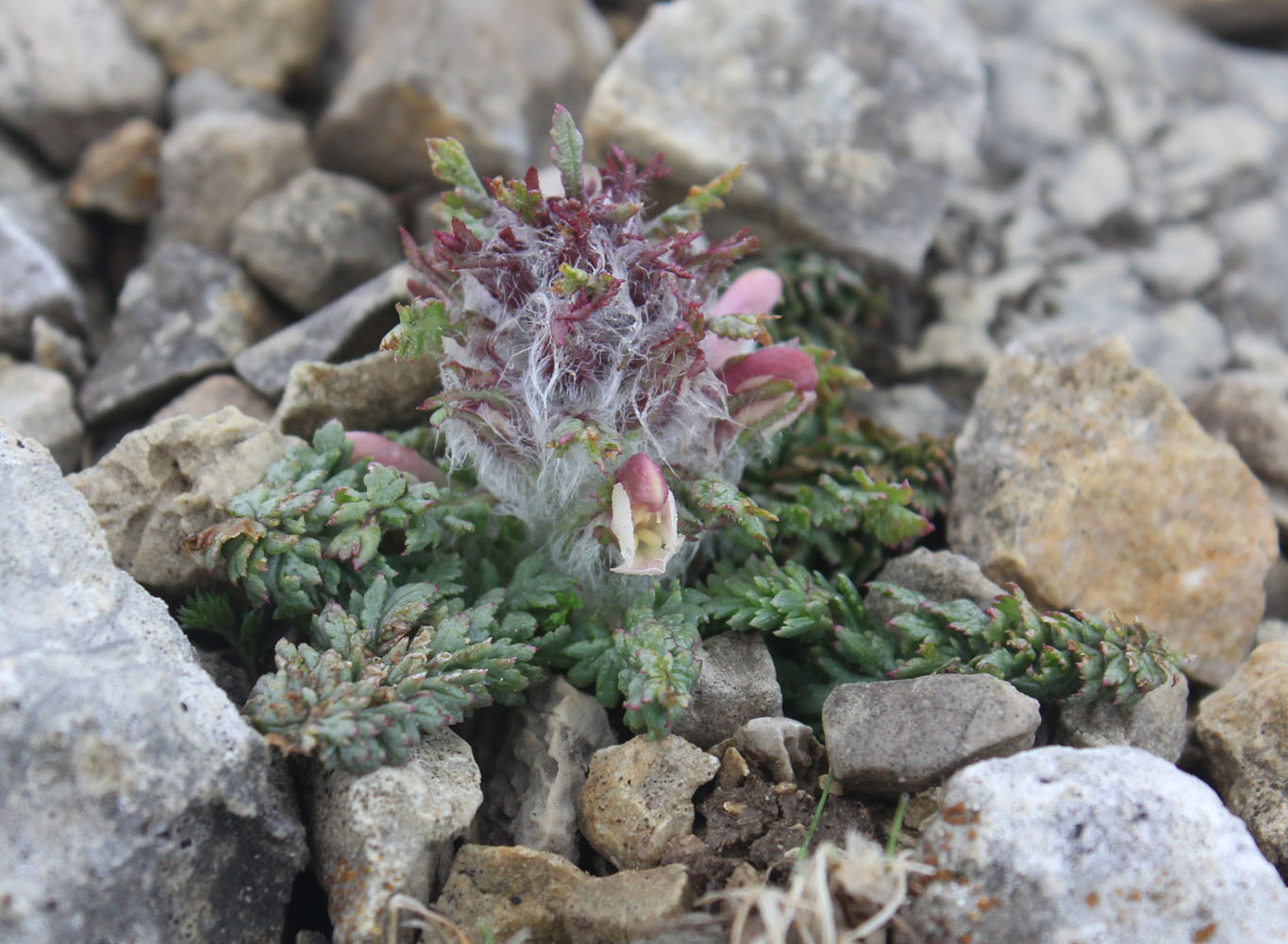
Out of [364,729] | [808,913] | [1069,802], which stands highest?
[1069,802]

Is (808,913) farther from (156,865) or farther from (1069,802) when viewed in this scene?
(156,865)

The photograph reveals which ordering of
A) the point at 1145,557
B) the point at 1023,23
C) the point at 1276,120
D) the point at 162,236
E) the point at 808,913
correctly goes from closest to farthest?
the point at 808,913
the point at 1145,557
the point at 162,236
the point at 1276,120
the point at 1023,23

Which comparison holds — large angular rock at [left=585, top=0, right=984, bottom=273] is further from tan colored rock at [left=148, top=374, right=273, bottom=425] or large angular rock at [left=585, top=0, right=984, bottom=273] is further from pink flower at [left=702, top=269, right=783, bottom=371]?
tan colored rock at [left=148, top=374, right=273, bottom=425]

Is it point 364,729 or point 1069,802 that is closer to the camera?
point 1069,802

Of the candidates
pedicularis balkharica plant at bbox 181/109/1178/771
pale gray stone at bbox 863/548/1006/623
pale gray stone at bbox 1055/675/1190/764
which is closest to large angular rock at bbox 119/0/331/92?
pedicularis balkharica plant at bbox 181/109/1178/771

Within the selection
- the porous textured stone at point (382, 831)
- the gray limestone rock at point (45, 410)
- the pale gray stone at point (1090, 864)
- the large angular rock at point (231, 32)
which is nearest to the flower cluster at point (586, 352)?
the porous textured stone at point (382, 831)

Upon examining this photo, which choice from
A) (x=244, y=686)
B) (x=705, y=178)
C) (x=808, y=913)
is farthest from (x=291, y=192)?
(x=808, y=913)

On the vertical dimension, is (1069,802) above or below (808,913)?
above

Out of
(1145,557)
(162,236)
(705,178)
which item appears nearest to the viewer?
(1145,557)
